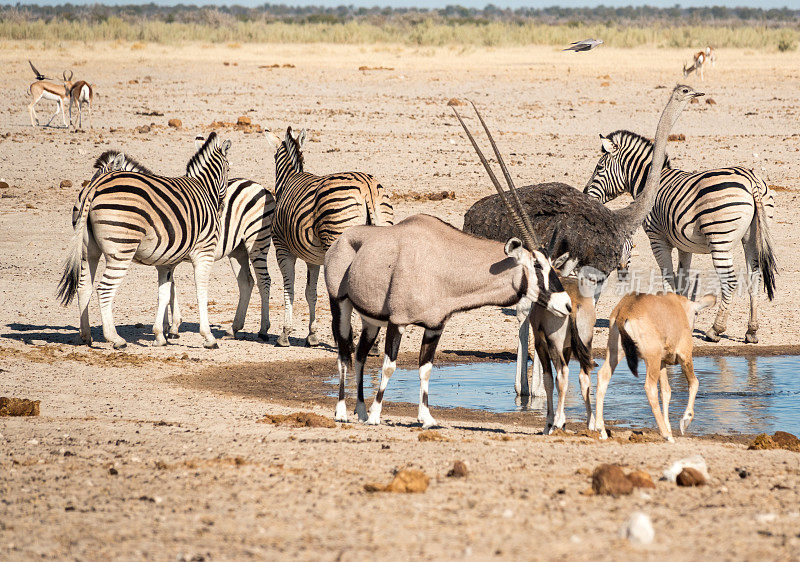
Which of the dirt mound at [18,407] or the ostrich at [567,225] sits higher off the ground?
the ostrich at [567,225]

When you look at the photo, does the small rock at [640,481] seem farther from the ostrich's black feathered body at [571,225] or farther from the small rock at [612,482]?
the ostrich's black feathered body at [571,225]

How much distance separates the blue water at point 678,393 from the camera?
8906 mm

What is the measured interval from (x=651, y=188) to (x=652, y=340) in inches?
132

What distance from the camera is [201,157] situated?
12328mm

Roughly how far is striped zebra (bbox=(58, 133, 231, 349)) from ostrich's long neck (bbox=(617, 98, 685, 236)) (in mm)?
4517

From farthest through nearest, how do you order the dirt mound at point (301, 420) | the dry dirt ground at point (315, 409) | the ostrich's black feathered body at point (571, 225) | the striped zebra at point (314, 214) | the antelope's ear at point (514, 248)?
the striped zebra at point (314, 214), the ostrich's black feathered body at point (571, 225), the dirt mound at point (301, 420), the antelope's ear at point (514, 248), the dry dirt ground at point (315, 409)

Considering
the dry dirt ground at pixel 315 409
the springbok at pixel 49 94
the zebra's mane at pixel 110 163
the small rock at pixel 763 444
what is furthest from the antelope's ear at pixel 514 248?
the springbok at pixel 49 94

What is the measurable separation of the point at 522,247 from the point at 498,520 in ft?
9.91

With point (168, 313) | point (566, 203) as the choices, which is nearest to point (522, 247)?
point (566, 203)

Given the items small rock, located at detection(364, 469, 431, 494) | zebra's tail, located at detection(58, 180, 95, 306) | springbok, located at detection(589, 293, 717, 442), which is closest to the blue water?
springbok, located at detection(589, 293, 717, 442)

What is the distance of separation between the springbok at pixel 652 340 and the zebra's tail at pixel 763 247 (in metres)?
4.40

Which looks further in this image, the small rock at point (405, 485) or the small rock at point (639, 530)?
the small rock at point (405, 485)

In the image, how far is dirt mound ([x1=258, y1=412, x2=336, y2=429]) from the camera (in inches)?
302

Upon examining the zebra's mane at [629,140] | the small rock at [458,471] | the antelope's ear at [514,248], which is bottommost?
the small rock at [458,471]
